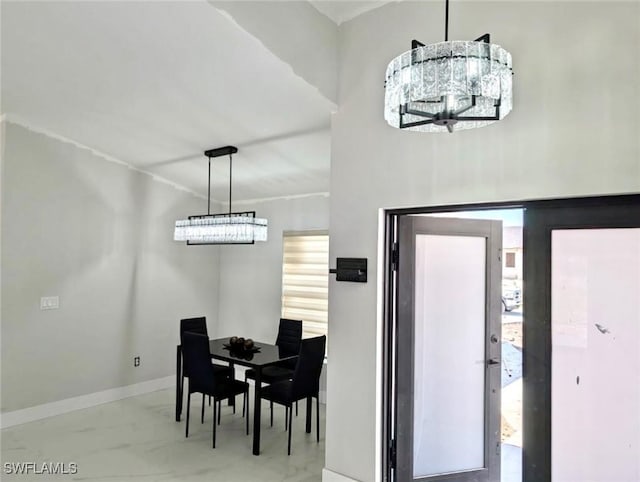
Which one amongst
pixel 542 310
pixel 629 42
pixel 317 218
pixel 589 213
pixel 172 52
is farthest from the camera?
pixel 317 218

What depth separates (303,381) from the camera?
3869 mm

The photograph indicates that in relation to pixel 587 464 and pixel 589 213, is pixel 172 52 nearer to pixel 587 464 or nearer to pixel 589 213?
pixel 589 213

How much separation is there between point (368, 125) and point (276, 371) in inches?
114

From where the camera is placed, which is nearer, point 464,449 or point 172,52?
point 172,52

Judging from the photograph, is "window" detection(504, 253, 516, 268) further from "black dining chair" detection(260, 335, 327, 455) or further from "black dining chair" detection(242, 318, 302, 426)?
"black dining chair" detection(242, 318, 302, 426)

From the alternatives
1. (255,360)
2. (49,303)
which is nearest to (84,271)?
(49,303)

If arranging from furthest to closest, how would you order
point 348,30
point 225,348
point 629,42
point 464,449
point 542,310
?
point 225,348
point 348,30
point 464,449
point 542,310
point 629,42

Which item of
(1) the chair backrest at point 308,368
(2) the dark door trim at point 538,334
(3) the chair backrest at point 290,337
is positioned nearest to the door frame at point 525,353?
(2) the dark door trim at point 538,334

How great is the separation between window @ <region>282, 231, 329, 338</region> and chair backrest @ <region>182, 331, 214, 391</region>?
1.65 m

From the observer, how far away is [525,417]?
8.13 ft

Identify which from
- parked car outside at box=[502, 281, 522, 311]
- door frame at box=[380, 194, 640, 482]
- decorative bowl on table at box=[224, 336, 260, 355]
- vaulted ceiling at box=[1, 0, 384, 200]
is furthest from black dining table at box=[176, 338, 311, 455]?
parked car outside at box=[502, 281, 522, 311]

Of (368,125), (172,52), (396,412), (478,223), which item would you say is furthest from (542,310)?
(172,52)

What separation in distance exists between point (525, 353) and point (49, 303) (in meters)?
4.50

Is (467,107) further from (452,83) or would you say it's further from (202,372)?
(202,372)
